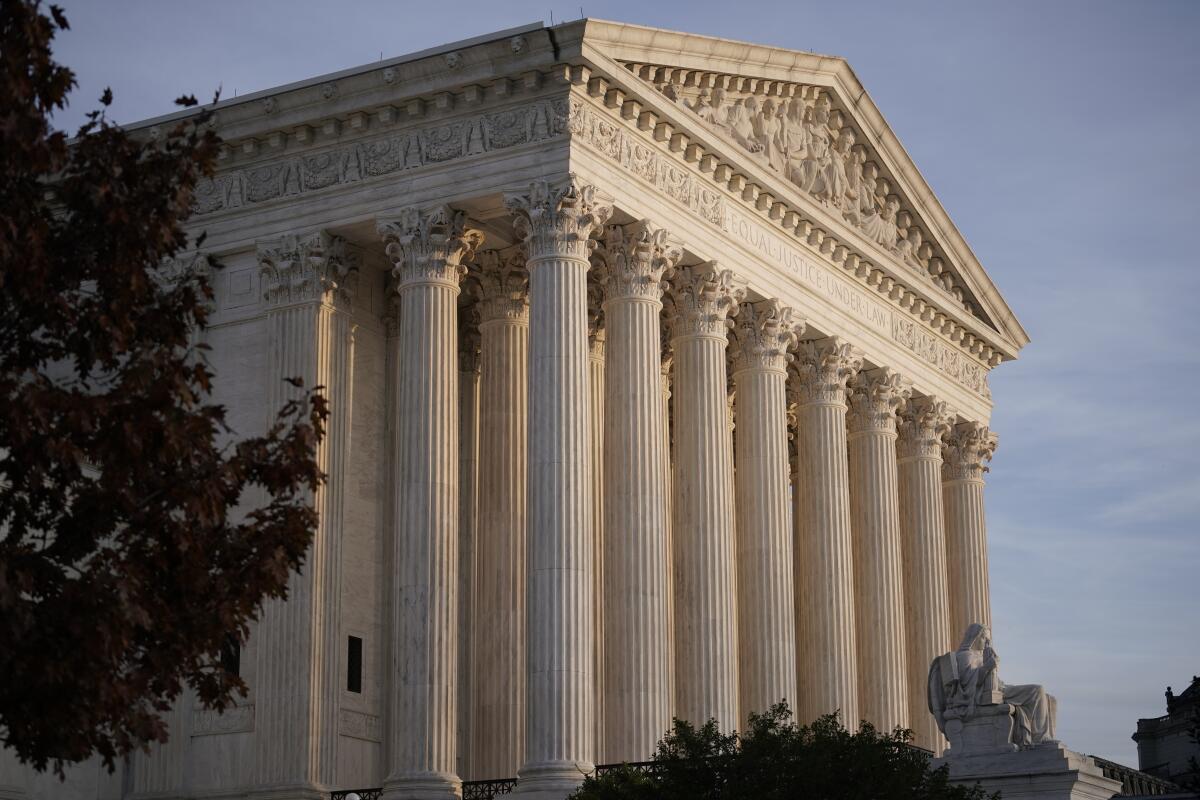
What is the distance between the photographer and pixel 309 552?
140ft

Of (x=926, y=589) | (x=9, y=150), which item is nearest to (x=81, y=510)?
(x=9, y=150)

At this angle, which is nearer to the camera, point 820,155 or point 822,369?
point 822,369

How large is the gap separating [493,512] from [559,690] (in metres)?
8.33

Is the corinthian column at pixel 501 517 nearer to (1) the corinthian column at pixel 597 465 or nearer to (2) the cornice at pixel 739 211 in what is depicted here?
(1) the corinthian column at pixel 597 465

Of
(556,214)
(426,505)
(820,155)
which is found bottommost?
(426,505)

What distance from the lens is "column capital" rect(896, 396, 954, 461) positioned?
192 feet

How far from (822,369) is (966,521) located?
1239 cm

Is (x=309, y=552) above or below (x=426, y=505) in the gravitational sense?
below

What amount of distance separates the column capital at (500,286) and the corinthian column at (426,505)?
8.48 ft

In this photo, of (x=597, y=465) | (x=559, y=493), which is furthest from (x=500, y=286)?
(x=559, y=493)

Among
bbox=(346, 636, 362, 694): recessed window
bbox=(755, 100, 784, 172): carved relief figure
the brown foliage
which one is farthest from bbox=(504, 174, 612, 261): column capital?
the brown foliage

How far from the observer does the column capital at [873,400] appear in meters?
55.2

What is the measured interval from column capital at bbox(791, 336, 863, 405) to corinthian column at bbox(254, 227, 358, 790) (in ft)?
45.3

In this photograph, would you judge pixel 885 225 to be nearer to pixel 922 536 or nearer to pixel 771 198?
pixel 771 198
